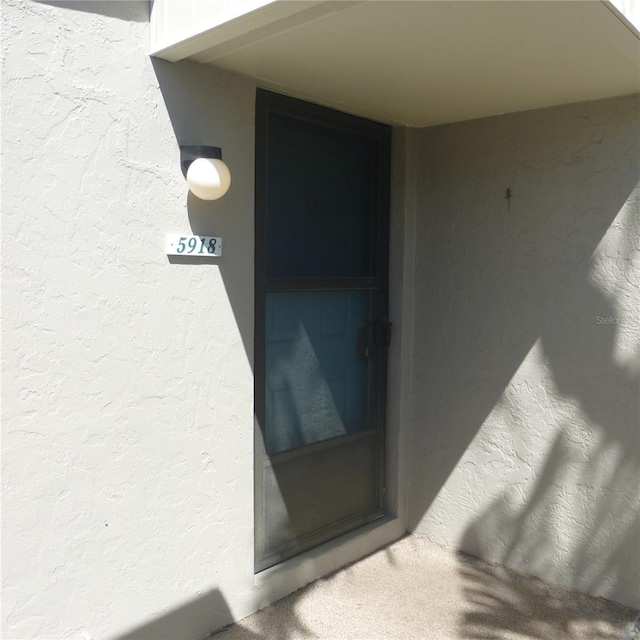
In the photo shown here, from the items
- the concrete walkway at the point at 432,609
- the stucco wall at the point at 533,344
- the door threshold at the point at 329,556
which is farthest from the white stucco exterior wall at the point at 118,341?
the stucco wall at the point at 533,344

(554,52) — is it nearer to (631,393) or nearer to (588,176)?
(588,176)

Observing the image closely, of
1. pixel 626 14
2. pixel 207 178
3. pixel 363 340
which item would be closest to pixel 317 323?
pixel 363 340

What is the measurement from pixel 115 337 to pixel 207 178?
27.7 inches

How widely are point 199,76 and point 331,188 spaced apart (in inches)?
38.8

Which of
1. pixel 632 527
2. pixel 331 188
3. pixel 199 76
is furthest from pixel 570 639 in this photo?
pixel 199 76

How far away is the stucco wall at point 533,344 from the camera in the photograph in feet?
10.1

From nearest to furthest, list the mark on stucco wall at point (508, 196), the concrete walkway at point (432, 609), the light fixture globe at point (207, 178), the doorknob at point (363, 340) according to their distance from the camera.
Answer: the light fixture globe at point (207, 178) < the concrete walkway at point (432, 609) < the mark on stucco wall at point (508, 196) < the doorknob at point (363, 340)

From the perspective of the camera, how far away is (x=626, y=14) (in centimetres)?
227

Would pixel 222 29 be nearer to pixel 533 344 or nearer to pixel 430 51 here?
pixel 430 51

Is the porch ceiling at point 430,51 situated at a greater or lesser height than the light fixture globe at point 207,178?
greater

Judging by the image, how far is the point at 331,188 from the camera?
3400 mm

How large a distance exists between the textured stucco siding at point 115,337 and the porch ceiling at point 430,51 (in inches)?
11.7

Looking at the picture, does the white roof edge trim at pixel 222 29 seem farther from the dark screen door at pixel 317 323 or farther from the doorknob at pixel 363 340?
the doorknob at pixel 363 340

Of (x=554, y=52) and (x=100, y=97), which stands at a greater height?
(x=554, y=52)
